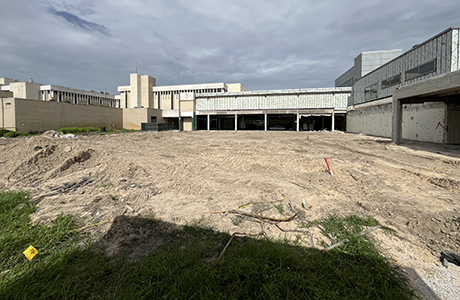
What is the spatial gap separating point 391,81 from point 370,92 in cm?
482

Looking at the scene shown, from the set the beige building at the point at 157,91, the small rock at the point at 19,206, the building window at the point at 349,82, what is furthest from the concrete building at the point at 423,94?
the beige building at the point at 157,91

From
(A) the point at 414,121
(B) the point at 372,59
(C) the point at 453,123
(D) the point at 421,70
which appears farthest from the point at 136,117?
(B) the point at 372,59

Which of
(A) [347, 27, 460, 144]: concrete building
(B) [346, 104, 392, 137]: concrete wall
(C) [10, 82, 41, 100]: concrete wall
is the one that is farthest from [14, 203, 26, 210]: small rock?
(C) [10, 82, 41, 100]: concrete wall

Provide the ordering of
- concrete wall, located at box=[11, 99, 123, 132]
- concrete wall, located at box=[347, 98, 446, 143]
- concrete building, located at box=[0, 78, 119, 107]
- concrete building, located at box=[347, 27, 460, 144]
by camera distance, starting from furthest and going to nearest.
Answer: concrete building, located at box=[0, 78, 119, 107] < concrete wall, located at box=[11, 99, 123, 132] < concrete wall, located at box=[347, 98, 446, 143] < concrete building, located at box=[347, 27, 460, 144]

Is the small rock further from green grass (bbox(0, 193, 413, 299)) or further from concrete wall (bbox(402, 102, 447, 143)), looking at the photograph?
concrete wall (bbox(402, 102, 447, 143))

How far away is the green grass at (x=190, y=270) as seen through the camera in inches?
106

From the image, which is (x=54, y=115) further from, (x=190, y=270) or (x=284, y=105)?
(x=190, y=270)

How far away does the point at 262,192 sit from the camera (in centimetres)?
646

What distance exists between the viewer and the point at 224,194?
632 centimetres

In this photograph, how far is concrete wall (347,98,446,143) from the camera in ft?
55.0

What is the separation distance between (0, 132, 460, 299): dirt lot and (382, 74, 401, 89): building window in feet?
53.7

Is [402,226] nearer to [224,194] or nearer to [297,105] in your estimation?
[224,194]

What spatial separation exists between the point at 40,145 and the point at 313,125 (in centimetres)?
4630

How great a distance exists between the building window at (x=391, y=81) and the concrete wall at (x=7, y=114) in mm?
45173
